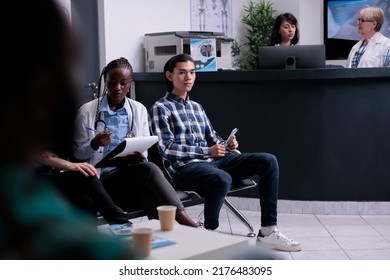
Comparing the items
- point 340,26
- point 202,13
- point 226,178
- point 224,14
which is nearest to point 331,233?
point 226,178

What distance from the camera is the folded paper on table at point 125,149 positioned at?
2520 millimetres

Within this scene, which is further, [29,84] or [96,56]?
[96,56]

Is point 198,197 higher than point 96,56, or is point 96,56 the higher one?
point 96,56

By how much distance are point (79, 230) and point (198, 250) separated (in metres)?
1.06

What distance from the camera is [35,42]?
36cm

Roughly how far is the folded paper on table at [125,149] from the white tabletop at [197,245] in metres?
0.90

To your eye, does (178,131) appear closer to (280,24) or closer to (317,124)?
(317,124)

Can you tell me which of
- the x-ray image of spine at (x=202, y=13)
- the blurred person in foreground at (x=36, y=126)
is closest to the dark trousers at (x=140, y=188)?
the blurred person in foreground at (x=36, y=126)

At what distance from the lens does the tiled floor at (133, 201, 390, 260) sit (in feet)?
9.82

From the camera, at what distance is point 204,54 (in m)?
4.50

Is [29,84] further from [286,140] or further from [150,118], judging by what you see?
[286,140]

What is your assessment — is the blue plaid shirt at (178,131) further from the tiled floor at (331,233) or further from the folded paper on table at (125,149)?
the tiled floor at (331,233)
